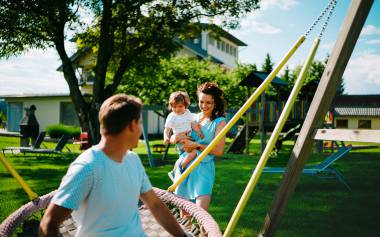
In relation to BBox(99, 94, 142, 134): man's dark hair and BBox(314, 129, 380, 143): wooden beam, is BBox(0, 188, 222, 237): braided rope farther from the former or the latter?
BBox(314, 129, 380, 143): wooden beam

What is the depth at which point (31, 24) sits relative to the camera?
627 inches

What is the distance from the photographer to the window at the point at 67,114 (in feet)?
102

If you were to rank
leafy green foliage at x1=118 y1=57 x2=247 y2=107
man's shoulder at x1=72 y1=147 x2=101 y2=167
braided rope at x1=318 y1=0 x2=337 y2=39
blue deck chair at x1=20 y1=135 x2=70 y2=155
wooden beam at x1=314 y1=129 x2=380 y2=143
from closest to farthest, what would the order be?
man's shoulder at x1=72 y1=147 x2=101 y2=167
wooden beam at x1=314 y1=129 x2=380 y2=143
braided rope at x1=318 y1=0 x2=337 y2=39
blue deck chair at x1=20 y1=135 x2=70 y2=155
leafy green foliage at x1=118 y1=57 x2=247 y2=107

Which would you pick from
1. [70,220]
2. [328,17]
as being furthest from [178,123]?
[328,17]

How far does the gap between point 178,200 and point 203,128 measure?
91cm

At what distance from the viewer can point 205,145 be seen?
3805mm

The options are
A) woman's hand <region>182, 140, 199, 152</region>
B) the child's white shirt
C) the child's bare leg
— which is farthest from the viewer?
the child's white shirt

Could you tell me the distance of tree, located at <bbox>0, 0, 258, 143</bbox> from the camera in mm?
15734

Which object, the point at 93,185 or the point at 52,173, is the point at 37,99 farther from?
the point at 93,185

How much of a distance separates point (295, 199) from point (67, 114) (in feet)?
90.7

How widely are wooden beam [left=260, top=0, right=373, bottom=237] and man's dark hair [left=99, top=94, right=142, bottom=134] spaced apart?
5.51 feet

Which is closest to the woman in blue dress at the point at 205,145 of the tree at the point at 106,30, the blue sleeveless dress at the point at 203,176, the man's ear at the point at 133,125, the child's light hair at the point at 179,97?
the blue sleeveless dress at the point at 203,176

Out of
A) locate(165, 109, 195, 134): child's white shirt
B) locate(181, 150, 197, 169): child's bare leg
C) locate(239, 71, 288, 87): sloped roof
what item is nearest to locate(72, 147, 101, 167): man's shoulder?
locate(181, 150, 197, 169): child's bare leg

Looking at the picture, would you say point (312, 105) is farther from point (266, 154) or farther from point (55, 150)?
point (55, 150)
